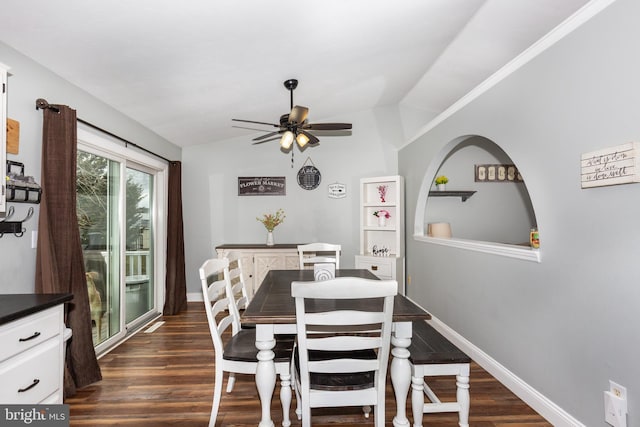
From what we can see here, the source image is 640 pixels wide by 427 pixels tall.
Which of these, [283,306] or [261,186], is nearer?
[283,306]

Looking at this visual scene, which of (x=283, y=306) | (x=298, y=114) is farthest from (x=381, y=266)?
(x=283, y=306)

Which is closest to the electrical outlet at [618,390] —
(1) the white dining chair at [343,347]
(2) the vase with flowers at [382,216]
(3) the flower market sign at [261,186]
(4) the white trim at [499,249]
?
(4) the white trim at [499,249]

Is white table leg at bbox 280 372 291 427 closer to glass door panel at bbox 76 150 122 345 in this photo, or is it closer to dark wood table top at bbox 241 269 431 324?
dark wood table top at bbox 241 269 431 324

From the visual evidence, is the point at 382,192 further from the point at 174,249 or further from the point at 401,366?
the point at 401,366

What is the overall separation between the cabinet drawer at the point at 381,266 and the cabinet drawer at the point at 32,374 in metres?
3.51

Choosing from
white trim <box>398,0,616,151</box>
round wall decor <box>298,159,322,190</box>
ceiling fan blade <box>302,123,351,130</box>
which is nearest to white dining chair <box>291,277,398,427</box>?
white trim <box>398,0,616,151</box>

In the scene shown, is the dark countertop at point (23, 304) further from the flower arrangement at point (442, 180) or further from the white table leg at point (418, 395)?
the flower arrangement at point (442, 180)

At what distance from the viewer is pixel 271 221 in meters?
4.79

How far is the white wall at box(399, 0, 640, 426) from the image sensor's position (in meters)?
1.55

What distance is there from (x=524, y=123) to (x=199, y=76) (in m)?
2.63

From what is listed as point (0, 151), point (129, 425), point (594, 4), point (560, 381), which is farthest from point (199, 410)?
point (594, 4)

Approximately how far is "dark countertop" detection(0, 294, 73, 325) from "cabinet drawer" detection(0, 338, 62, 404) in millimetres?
200

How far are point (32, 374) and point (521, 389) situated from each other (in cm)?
292

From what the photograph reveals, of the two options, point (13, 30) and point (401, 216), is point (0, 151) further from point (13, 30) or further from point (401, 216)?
point (401, 216)
